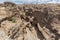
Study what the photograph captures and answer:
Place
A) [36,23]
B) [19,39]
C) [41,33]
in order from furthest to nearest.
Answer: [36,23] → [41,33] → [19,39]

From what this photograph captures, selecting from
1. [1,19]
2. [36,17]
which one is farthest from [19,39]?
[36,17]

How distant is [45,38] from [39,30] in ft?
8.70

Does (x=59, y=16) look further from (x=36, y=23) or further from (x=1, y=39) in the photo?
(x=1, y=39)

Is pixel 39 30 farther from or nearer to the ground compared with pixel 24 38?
nearer to the ground

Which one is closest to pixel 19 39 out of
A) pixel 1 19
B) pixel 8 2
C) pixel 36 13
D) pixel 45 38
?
pixel 1 19

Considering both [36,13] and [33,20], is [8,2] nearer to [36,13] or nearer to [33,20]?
[36,13]

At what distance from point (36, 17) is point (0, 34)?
45.2 ft

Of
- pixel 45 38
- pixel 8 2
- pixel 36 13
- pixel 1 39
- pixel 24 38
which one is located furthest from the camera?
pixel 8 2

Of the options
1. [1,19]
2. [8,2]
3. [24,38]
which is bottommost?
[8,2]

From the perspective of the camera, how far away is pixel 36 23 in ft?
62.5

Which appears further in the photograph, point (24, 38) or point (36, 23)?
point (36, 23)

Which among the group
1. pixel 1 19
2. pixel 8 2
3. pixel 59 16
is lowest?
pixel 59 16

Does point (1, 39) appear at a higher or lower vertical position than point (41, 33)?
higher

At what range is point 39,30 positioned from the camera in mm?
16969
